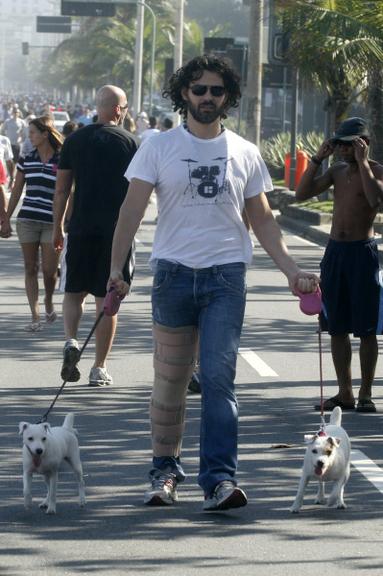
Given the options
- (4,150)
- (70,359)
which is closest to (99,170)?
(70,359)

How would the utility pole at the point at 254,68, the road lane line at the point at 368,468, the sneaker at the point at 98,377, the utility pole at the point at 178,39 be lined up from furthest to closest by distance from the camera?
1. the utility pole at the point at 178,39
2. the utility pole at the point at 254,68
3. the sneaker at the point at 98,377
4. the road lane line at the point at 368,468

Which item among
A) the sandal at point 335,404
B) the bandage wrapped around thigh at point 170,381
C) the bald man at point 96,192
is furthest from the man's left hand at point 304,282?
the bald man at point 96,192

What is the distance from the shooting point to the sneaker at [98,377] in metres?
10.7

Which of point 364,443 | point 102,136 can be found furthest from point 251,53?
point 364,443

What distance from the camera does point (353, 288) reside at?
9648mm

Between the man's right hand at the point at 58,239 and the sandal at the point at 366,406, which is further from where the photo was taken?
the man's right hand at the point at 58,239

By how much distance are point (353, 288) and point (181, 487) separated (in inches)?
103

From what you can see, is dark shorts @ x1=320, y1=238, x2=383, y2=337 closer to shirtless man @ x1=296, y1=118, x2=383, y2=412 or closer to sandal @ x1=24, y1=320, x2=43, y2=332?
shirtless man @ x1=296, y1=118, x2=383, y2=412

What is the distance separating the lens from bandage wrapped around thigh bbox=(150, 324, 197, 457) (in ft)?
22.8

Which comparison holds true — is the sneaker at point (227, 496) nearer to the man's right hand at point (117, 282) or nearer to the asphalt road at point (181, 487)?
the asphalt road at point (181, 487)

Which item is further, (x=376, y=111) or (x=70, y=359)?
(x=376, y=111)

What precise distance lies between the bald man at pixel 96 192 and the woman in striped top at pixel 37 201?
269cm

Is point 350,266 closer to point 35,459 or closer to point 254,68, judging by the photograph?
point 35,459

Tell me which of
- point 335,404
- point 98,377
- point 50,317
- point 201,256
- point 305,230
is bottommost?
point 305,230
